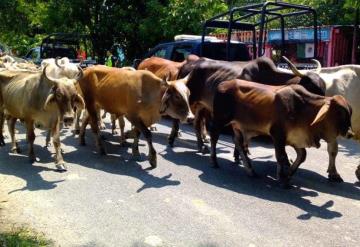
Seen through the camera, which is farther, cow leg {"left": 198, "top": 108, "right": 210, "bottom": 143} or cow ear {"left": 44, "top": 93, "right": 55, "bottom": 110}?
cow leg {"left": 198, "top": 108, "right": 210, "bottom": 143}

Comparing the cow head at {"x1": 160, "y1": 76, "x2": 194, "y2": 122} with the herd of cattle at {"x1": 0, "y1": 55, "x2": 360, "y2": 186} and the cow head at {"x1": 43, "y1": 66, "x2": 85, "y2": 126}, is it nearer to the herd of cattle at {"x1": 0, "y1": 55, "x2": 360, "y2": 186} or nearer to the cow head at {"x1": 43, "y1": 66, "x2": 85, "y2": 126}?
the herd of cattle at {"x1": 0, "y1": 55, "x2": 360, "y2": 186}

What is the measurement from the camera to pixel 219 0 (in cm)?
1739

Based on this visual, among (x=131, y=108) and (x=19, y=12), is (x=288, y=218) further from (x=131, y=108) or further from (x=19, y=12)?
(x=19, y=12)

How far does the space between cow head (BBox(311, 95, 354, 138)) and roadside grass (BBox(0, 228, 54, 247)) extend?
352 cm

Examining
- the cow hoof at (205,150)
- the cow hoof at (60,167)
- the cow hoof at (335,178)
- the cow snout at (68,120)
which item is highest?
the cow snout at (68,120)

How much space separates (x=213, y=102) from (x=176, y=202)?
6.88 feet

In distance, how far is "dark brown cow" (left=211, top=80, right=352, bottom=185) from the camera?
6332mm

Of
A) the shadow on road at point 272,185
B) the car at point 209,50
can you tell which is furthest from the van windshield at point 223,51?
the shadow on road at point 272,185

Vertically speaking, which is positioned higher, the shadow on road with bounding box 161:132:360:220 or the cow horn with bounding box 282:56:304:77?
the cow horn with bounding box 282:56:304:77

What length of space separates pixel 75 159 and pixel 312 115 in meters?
3.85

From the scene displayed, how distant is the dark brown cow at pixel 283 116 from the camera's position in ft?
20.8

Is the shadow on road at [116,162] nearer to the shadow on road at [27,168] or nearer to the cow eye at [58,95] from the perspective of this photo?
the shadow on road at [27,168]

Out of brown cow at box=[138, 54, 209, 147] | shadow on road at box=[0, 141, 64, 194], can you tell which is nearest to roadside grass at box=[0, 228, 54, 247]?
shadow on road at box=[0, 141, 64, 194]

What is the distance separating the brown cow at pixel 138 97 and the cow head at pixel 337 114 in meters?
2.04
